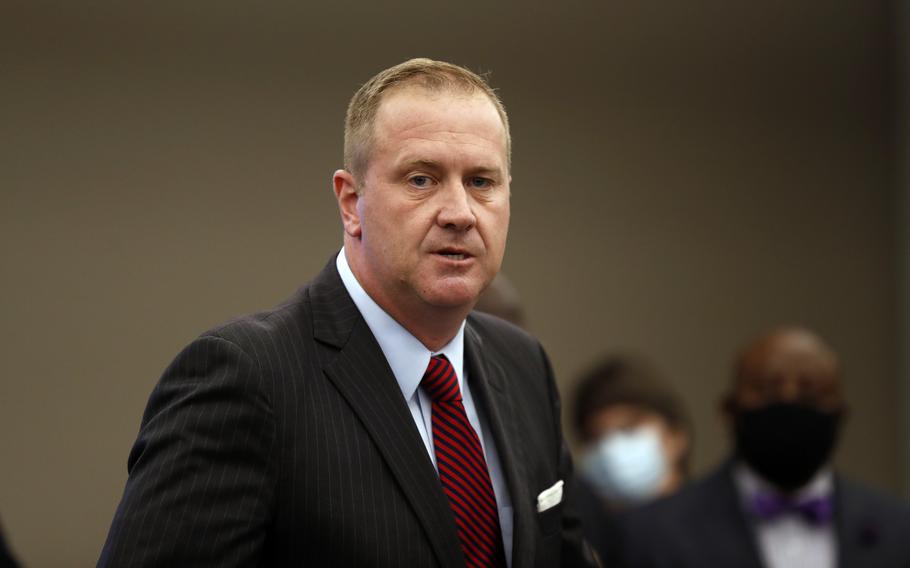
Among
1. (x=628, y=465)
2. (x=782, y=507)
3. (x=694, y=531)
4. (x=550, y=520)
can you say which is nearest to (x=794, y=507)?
(x=782, y=507)

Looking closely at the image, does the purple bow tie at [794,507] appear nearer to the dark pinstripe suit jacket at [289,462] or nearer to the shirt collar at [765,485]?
the shirt collar at [765,485]

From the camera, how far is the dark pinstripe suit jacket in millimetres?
2186

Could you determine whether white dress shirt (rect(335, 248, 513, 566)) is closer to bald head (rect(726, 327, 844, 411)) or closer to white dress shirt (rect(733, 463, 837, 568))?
white dress shirt (rect(733, 463, 837, 568))

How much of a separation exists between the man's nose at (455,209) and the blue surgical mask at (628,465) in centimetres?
386

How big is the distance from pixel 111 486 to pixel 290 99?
2.43m

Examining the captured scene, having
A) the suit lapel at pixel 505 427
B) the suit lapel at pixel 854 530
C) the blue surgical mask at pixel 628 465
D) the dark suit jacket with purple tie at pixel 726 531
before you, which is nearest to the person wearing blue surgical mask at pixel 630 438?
the blue surgical mask at pixel 628 465

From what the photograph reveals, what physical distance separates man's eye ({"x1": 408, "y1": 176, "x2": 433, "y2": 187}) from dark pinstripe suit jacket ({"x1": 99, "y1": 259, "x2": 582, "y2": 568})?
0.91ft

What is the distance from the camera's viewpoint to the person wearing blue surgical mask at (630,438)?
6.20 m

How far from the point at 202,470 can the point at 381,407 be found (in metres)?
0.39

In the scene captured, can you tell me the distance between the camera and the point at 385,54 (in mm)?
8086

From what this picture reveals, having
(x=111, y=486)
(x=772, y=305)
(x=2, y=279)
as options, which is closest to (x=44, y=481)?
(x=111, y=486)

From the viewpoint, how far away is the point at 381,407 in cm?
246

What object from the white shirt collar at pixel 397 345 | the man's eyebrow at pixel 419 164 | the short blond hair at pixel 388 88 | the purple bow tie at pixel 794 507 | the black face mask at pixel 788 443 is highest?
the short blond hair at pixel 388 88

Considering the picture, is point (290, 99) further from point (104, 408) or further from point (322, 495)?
point (322, 495)
